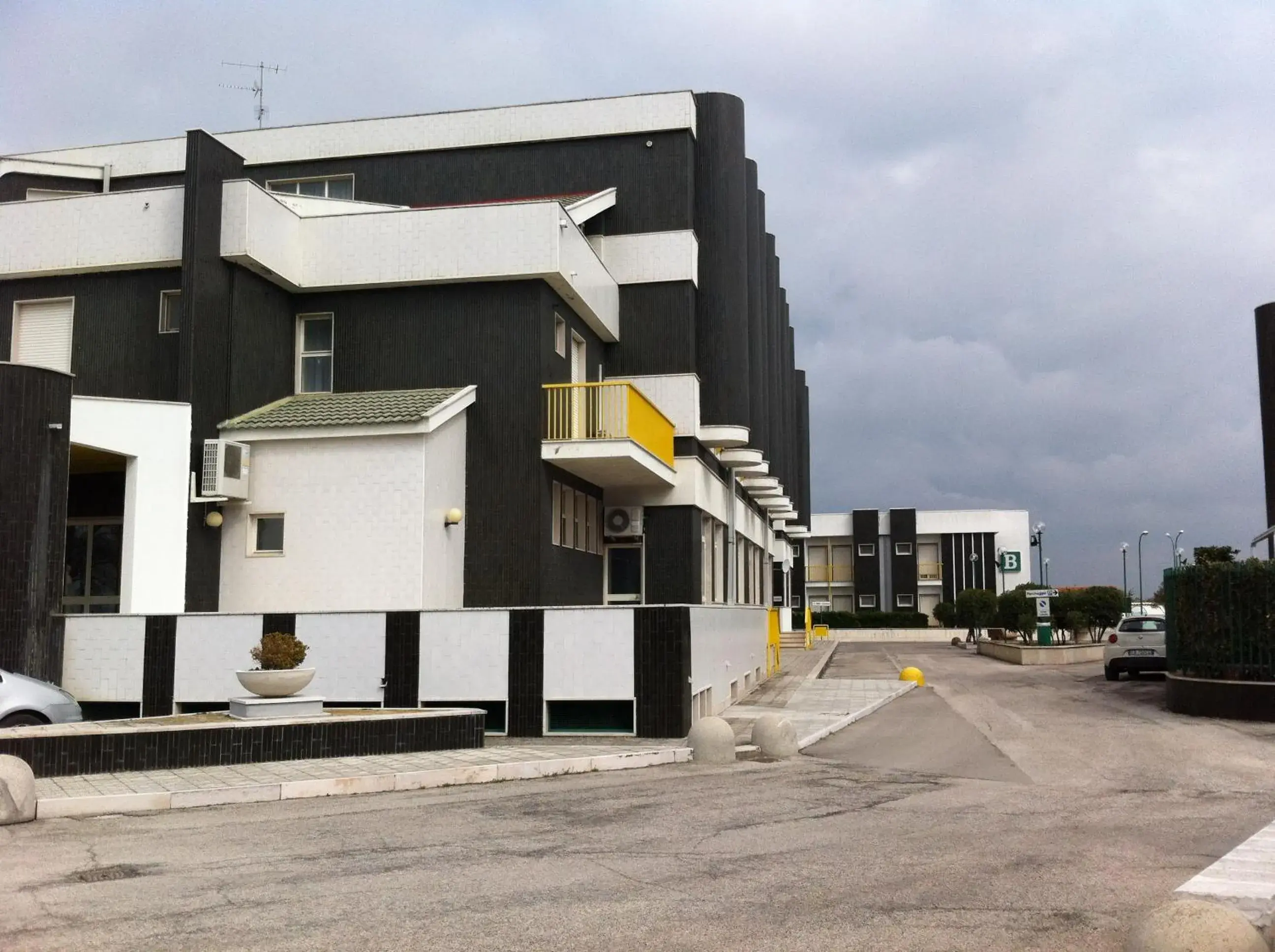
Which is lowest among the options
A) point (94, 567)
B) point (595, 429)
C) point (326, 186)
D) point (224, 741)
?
point (224, 741)

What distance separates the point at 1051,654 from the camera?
36.5 meters

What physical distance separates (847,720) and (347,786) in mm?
9084

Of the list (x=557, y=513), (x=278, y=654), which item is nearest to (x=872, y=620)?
(x=557, y=513)

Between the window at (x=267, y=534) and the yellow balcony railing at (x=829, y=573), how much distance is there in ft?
227

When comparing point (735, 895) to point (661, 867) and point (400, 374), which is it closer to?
point (661, 867)

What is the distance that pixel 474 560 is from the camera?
20.3 metres

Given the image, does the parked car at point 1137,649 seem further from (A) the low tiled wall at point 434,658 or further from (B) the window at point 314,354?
(B) the window at point 314,354

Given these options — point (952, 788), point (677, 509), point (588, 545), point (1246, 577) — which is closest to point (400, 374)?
point (588, 545)

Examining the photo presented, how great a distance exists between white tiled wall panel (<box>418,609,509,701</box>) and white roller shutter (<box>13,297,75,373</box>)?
9928 millimetres

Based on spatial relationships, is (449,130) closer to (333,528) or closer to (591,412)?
(591,412)

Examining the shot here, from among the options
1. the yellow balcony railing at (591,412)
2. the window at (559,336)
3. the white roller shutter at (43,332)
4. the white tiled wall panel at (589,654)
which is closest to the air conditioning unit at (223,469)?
the white roller shutter at (43,332)

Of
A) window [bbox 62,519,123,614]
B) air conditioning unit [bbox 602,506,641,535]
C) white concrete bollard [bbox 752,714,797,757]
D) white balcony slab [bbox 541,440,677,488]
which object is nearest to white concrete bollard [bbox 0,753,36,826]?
white concrete bollard [bbox 752,714,797,757]

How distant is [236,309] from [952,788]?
14.2 metres

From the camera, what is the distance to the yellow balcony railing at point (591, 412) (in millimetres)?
20703
